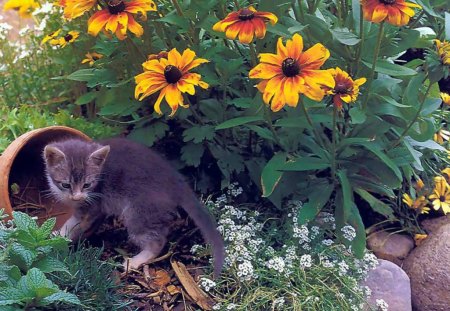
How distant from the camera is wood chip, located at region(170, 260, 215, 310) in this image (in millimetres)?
3109

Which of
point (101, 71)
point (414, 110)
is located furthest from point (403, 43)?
point (101, 71)

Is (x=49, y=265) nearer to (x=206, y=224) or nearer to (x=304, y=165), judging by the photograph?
(x=206, y=224)

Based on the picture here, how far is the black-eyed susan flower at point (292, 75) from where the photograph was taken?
8.58 ft

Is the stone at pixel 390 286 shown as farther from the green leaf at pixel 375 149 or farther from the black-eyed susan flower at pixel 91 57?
the black-eyed susan flower at pixel 91 57

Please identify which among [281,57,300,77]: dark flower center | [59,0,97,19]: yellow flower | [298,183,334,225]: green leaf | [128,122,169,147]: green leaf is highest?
[59,0,97,19]: yellow flower

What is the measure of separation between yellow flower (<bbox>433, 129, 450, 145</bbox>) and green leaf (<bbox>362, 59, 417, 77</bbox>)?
3.70 feet

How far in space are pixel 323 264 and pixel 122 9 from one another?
4.73ft

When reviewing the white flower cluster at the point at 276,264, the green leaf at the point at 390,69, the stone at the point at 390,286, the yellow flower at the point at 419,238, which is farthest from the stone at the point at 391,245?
the green leaf at the point at 390,69

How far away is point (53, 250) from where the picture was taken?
2904mm

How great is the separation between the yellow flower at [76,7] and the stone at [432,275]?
2.16 metres

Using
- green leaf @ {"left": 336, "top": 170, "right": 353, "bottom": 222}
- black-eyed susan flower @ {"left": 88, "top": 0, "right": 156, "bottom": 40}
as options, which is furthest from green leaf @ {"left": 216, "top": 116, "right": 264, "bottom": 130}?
black-eyed susan flower @ {"left": 88, "top": 0, "right": 156, "bottom": 40}

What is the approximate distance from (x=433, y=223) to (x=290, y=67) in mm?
1830

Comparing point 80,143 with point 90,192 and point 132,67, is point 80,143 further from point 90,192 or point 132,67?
point 132,67

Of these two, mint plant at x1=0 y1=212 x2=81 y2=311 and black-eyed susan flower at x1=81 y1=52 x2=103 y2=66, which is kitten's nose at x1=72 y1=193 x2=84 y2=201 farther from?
black-eyed susan flower at x1=81 y1=52 x2=103 y2=66
